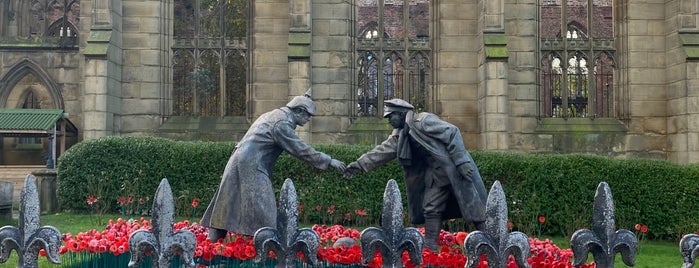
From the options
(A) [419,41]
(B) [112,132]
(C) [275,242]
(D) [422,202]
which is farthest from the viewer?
(A) [419,41]

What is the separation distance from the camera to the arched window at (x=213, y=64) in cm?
1778

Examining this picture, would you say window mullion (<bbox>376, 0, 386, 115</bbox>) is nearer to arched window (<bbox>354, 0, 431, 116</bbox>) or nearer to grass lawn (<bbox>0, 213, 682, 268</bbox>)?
arched window (<bbox>354, 0, 431, 116</bbox>)

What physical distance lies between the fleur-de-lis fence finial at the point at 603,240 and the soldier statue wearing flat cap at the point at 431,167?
164 centimetres

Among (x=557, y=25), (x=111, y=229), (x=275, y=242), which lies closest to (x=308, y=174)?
(x=111, y=229)

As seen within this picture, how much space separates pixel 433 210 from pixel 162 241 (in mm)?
3095

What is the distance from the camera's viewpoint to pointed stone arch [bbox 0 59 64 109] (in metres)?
17.9

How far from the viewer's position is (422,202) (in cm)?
736

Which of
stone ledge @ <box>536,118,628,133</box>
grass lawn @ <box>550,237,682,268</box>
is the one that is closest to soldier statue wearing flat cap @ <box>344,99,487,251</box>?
grass lawn @ <box>550,237,682,268</box>

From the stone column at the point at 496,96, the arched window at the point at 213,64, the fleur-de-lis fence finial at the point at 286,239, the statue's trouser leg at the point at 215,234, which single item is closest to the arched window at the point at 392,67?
the stone column at the point at 496,96

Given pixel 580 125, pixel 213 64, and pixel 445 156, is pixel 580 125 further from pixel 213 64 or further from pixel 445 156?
pixel 445 156

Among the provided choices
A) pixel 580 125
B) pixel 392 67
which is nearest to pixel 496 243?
pixel 580 125

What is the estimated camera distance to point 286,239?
5340 millimetres

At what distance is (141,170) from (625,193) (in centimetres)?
966

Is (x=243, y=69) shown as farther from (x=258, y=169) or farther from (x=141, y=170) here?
(x=258, y=169)
